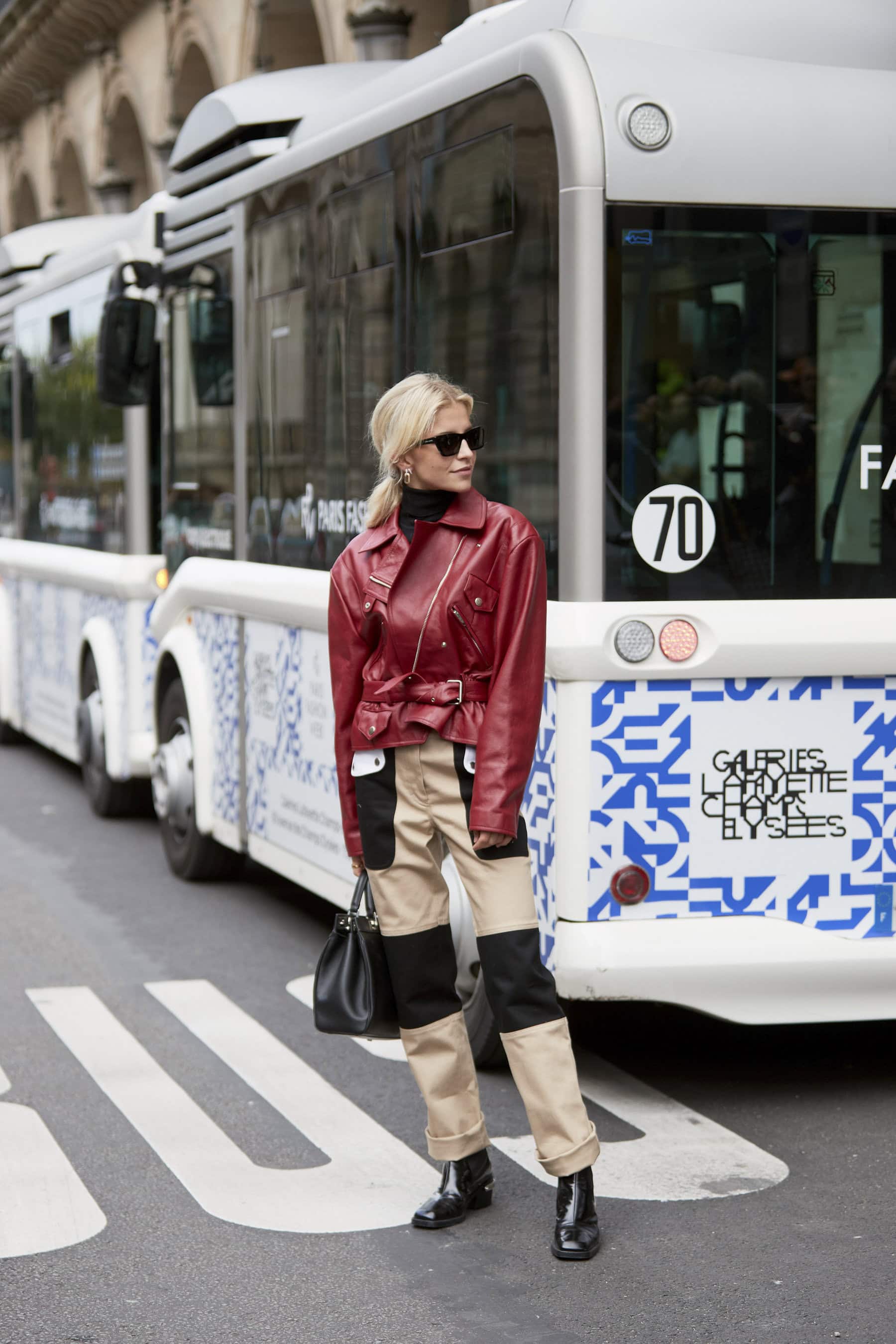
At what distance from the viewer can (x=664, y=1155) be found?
16.4 feet

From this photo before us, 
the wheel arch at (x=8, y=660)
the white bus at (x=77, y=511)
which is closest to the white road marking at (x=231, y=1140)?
the white bus at (x=77, y=511)

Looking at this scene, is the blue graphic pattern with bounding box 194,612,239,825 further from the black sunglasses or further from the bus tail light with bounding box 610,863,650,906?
the black sunglasses

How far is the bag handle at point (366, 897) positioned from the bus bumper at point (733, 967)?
733 millimetres

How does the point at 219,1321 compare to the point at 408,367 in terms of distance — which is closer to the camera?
the point at 219,1321

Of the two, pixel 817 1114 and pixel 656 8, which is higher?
Result: pixel 656 8

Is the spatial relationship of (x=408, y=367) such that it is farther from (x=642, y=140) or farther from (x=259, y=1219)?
(x=259, y=1219)

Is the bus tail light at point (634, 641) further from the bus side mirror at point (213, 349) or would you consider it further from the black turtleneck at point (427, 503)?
the bus side mirror at point (213, 349)

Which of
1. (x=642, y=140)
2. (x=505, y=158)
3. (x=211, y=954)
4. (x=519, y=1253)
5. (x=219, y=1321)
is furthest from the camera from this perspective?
(x=211, y=954)

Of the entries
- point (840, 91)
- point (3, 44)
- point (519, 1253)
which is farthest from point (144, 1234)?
point (3, 44)

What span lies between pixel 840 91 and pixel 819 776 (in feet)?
5.80

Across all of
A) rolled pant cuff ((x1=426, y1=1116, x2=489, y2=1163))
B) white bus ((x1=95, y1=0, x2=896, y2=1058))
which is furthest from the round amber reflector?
rolled pant cuff ((x1=426, y1=1116, x2=489, y2=1163))

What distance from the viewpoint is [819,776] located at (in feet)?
17.1

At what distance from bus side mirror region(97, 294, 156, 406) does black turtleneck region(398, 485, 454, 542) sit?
17.3ft

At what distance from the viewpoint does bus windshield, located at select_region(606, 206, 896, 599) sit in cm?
505
